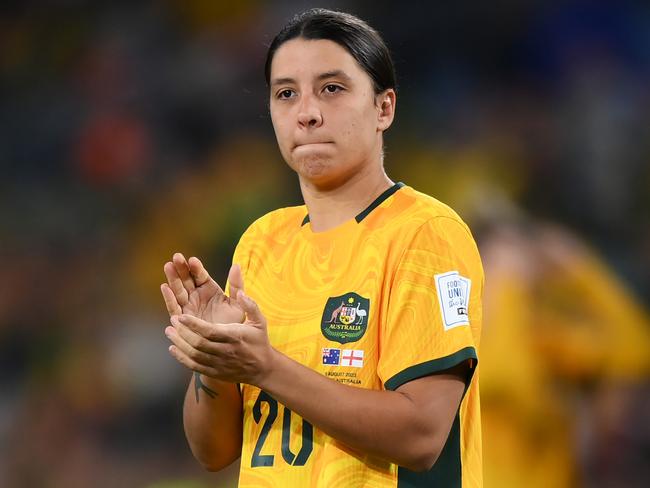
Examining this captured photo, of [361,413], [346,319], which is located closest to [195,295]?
[346,319]

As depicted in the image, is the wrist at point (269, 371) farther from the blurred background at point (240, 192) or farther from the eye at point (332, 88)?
the blurred background at point (240, 192)

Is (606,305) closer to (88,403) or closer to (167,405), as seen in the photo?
(167,405)

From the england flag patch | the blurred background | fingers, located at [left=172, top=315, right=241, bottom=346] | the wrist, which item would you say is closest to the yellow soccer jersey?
the england flag patch

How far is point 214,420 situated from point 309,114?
63 cm

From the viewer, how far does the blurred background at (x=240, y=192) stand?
4242 mm

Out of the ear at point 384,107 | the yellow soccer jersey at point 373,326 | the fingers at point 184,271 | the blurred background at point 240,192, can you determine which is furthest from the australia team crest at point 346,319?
the blurred background at point 240,192

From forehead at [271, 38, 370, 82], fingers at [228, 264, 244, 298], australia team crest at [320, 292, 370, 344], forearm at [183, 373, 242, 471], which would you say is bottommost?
forearm at [183, 373, 242, 471]

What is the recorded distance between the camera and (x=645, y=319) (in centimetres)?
434

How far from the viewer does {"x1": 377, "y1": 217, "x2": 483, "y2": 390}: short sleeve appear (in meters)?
1.72

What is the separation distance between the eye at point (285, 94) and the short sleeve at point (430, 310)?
0.38 metres

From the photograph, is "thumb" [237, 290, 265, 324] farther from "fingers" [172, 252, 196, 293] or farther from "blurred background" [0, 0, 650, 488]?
"blurred background" [0, 0, 650, 488]

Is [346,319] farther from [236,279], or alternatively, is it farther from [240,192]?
[240,192]

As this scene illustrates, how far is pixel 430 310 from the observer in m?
1.75

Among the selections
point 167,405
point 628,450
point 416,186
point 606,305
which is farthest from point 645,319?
point 167,405
